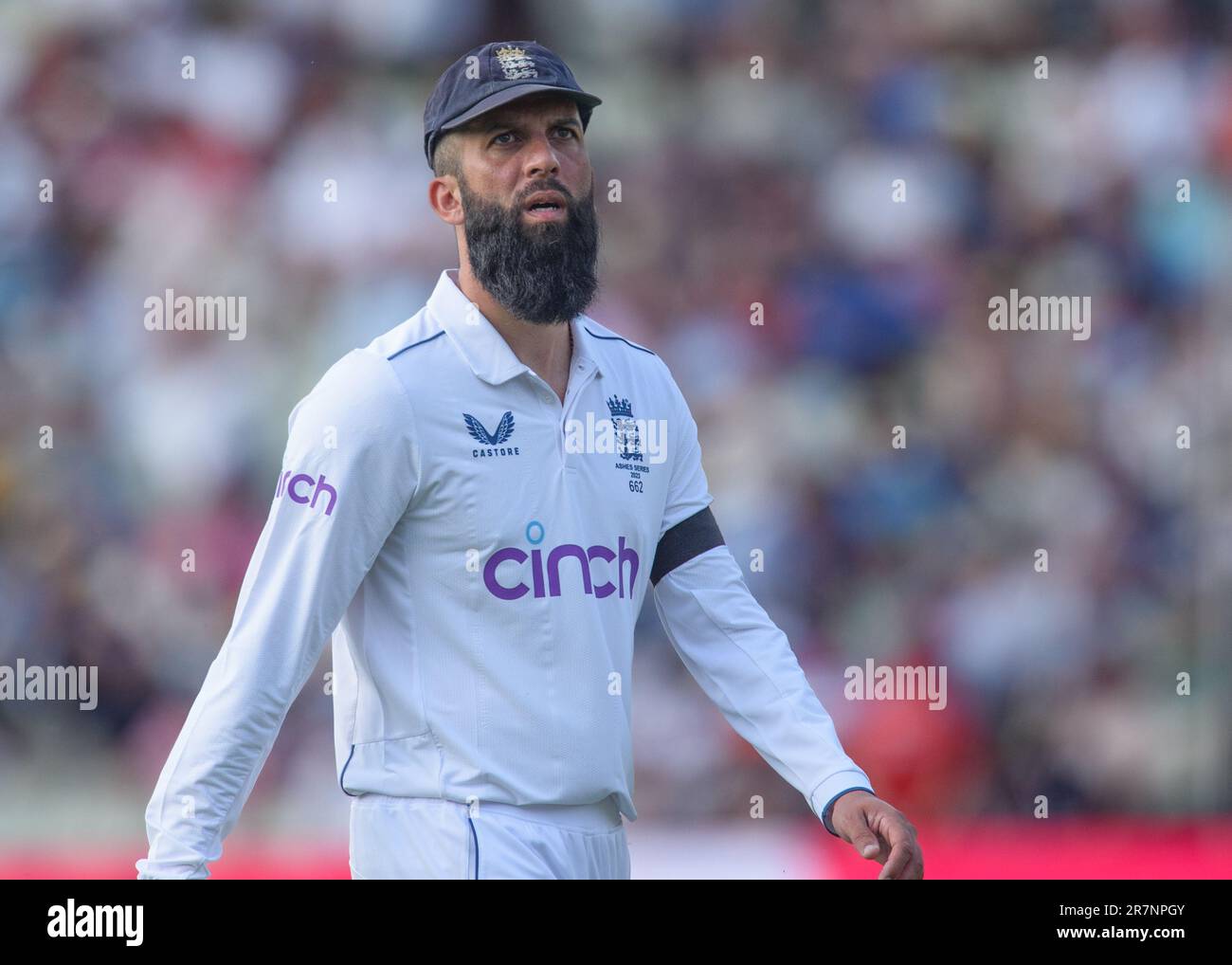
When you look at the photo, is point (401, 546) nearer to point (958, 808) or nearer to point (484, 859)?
point (484, 859)

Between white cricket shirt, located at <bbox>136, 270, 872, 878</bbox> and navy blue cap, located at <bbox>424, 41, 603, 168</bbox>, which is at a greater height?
navy blue cap, located at <bbox>424, 41, 603, 168</bbox>

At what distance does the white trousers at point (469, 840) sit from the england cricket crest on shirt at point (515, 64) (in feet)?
3.78

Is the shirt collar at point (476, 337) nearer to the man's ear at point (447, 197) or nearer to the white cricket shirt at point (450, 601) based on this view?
the white cricket shirt at point (450, 601)

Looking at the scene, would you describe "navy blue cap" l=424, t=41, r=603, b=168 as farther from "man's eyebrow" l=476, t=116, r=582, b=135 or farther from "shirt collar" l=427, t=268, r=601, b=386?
"shirt collar" l=427, t=268, r=601, b=386

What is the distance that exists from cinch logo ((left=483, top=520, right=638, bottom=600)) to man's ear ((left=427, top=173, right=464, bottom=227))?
1.93ft

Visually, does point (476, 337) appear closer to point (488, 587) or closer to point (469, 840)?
point (488, 587)

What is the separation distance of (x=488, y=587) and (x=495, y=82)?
82 cm

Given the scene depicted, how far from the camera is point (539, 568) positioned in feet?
7.80

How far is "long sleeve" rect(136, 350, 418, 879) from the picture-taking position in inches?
83.5

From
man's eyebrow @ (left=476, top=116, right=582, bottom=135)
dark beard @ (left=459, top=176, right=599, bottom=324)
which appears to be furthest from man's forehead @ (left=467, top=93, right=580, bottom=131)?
dark beard @ (left=459, top=176, right=599, bottom=324)

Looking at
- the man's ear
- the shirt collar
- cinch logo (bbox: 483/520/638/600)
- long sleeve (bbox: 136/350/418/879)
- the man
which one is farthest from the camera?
the man's ear

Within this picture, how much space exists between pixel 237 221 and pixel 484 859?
2950 mm

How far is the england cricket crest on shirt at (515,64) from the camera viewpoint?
8.18 ft

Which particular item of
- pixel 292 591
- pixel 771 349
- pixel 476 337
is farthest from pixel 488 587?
pixel 771 349
